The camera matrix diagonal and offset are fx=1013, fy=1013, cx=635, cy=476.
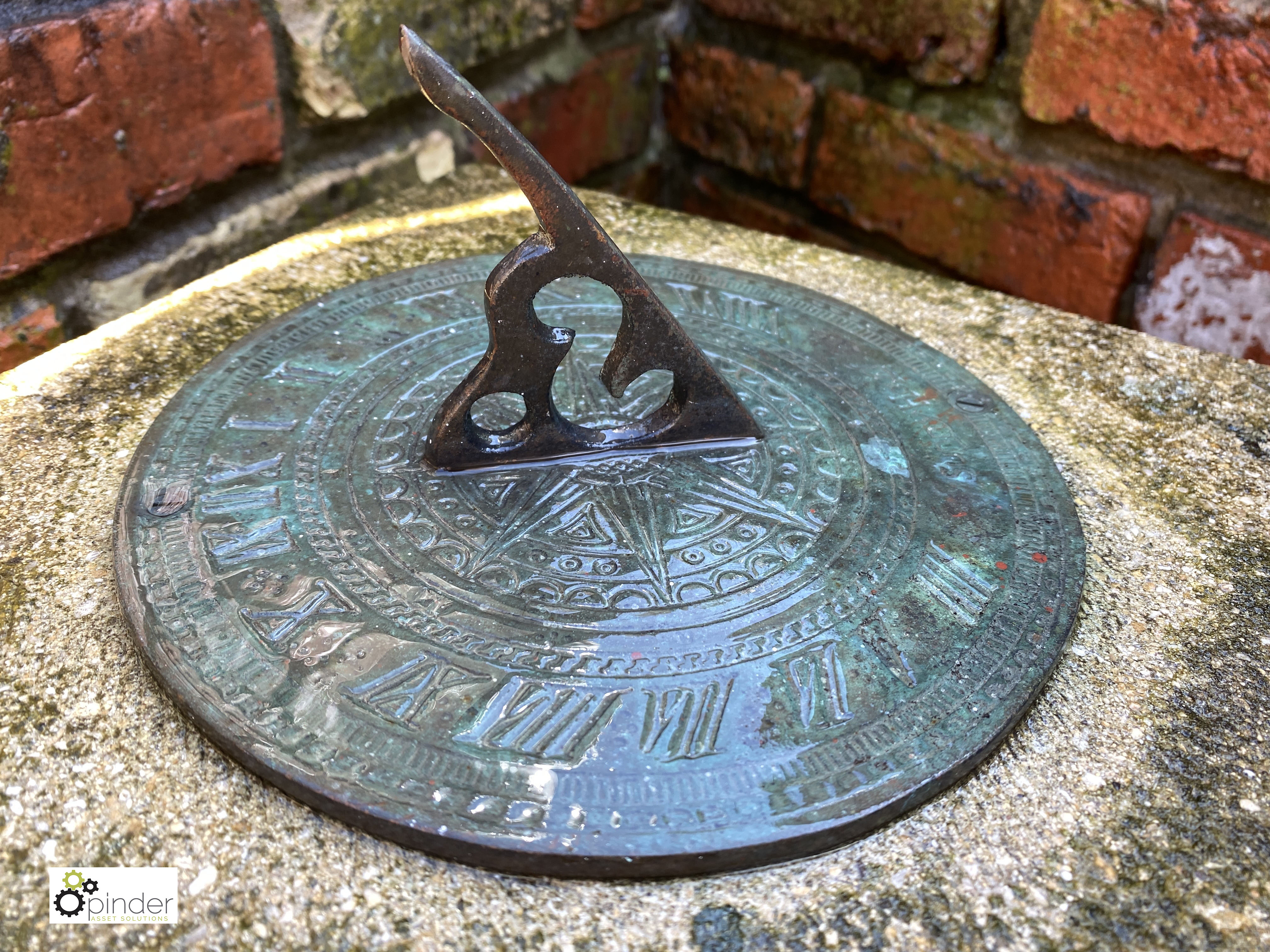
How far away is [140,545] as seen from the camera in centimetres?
112

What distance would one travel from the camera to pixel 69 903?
0.87 m

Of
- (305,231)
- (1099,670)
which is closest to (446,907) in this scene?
(1099,670)

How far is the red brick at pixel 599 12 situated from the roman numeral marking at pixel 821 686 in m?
1.80

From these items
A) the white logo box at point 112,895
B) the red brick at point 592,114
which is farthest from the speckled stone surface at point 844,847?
the red brick at point 592,114

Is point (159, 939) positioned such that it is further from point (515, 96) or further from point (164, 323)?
point (515, 96)

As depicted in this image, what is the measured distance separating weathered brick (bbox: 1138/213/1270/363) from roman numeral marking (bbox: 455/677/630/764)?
1.37 meters

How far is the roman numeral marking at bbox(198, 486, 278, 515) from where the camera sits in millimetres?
Answer: 1177

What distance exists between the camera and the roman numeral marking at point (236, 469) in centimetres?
122

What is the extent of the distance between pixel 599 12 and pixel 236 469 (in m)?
1.61

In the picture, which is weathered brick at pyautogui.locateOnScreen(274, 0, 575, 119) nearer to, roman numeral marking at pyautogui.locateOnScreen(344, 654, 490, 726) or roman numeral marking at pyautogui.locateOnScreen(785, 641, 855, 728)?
roman numeral marking at pyautogui.locateOnScreen(344, 654, 490, 726)

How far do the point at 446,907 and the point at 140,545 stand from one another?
0.54m

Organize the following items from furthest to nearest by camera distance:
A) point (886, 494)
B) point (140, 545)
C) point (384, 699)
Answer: point (886, 494) < point (140, 545) < point (384, 699)

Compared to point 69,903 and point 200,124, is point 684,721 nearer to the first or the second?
point 69,903

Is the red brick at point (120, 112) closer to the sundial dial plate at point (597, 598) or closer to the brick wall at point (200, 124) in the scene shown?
the brick wall at point (200, 124)
